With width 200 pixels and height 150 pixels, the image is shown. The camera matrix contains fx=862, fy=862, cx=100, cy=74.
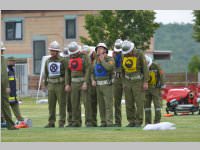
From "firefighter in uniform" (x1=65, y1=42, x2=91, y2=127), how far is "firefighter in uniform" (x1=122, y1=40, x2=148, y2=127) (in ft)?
3.52

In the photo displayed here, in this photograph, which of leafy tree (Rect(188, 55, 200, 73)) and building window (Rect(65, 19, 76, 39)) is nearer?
building window (Rect(65, 19, 76, 39))

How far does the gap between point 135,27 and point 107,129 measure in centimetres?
3730

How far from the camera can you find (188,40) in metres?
100

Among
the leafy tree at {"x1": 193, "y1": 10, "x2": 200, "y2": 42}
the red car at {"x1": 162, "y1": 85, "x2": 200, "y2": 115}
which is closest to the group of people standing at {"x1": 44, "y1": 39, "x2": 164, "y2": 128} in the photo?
the red car at {"x1": 162, "y1": 85, "x2": 200, "y2": 115}

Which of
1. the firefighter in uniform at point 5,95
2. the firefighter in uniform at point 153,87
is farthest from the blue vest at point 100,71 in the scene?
the firefighter in uniform at point 5,95

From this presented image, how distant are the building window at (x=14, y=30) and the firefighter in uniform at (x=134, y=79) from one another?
149 feet

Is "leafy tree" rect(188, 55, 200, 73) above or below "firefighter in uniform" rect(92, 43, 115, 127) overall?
above

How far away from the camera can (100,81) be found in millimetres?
22641

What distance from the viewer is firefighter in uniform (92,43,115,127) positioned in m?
22.5

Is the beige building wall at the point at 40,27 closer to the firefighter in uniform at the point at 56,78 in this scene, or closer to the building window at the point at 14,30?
the building window at the point at 14,30

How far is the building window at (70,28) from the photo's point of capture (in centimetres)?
6586

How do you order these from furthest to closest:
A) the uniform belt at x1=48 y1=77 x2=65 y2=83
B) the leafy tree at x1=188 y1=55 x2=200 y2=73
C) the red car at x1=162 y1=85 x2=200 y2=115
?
the leafy tree at x1=188 y1=55 x2=200 y2=73, the red car at x1=162 y1=85 x2=200 y2=115, the uniform belt at x1=48 y1=77 x2=65 y2=83

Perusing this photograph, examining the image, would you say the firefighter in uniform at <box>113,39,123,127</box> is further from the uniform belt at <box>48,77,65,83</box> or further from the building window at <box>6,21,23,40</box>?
the building window at <box>6,21,23,40</box>

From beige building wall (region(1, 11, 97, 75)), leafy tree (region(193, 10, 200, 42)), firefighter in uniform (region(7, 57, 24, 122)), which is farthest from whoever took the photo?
beige building wall (region(1, 11, 97, 75))
